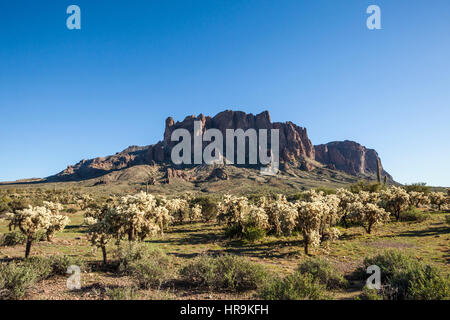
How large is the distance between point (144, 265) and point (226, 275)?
4.11 m

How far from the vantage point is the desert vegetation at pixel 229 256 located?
8.62 meters

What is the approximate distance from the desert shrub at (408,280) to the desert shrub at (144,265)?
9.11 metres

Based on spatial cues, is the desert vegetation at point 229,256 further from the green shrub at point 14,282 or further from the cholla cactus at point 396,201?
the cholla cactus at point 396,201

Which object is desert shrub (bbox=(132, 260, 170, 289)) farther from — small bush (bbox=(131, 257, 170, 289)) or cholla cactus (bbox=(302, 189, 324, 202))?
cholla cactus (bbox=(302, 189, 324, 202))

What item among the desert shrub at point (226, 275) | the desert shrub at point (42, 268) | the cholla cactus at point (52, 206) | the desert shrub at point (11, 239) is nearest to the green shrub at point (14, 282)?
the desert shrub at point (42, 268)

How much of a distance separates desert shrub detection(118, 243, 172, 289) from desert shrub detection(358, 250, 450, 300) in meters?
9.11

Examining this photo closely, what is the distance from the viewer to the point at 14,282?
8.59 metres

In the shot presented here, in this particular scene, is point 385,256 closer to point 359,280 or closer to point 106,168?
point 359,280

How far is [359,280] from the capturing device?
37.5 feet

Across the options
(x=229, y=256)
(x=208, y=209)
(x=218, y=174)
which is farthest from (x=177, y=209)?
(x=218, y=174)

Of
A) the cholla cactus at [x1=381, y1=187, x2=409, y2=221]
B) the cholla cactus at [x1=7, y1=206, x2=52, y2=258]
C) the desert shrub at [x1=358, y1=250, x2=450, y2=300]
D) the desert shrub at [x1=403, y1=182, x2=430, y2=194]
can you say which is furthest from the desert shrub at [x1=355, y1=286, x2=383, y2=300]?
the desert shrub at [x1=403, y1=182, x2=430, y2=194]

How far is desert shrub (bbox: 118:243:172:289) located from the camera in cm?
1006

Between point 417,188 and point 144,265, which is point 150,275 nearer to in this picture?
point 144,265
